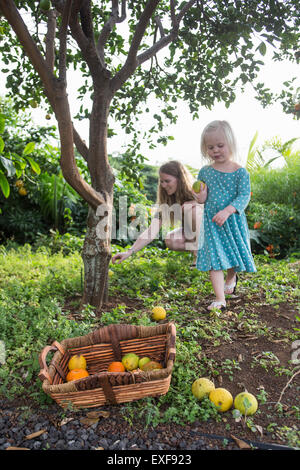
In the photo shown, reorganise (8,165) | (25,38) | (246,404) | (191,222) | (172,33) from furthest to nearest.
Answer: (8,165) → (191,222) → (172,33) → (25,38) → (246,404)

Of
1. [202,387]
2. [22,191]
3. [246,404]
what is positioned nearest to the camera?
[246,404]

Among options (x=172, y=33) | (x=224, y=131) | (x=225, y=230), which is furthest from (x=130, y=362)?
(x=172, y=33)

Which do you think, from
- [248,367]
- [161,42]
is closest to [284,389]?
[248,367]

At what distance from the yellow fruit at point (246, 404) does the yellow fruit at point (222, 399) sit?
0.10 feet

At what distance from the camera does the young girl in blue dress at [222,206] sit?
259 cm

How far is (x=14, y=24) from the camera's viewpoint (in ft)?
6.14

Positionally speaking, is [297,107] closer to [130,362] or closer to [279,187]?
[130,362]

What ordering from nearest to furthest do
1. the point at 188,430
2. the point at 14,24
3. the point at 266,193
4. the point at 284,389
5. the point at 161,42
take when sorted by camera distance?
the point at 188,430, the point at 284,389, the point at 14,24, the point at 161,42, the point at 266,193

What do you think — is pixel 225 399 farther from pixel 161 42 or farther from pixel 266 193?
pixel 266 193

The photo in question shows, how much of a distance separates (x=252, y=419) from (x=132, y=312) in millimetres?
1257

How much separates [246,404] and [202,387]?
0.69 ft

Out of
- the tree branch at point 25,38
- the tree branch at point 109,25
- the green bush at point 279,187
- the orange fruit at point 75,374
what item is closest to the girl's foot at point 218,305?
the orange fruit at point 75,374

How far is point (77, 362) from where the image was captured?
1.90 m

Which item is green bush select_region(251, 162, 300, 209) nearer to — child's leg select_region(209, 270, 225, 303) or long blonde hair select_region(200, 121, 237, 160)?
long blonde hair select_region(200, 121, 237, 160)
